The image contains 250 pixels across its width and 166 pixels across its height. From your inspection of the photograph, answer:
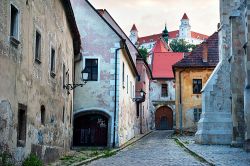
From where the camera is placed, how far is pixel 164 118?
2680 inches

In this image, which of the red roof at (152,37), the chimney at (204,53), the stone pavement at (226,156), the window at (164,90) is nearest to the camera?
the stone pavement at (226,156)

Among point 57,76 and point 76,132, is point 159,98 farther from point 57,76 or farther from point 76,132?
point 57,76

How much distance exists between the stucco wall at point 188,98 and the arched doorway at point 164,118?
74.4ft

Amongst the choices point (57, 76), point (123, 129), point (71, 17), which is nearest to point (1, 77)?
point (57, 76)

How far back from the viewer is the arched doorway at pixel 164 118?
2635 inches

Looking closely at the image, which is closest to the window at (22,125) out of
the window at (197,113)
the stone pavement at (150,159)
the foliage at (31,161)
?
the foliage at (31,161)

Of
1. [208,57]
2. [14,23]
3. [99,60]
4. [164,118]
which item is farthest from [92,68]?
[164,118]

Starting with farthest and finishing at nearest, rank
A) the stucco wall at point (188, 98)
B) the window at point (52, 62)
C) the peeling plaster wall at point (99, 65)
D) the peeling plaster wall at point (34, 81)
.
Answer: the stucco wall at point (188, 98)
the peeling plaster wall at point (99, 65)
the window at point (52, 62)
the peeling plaster wall at point (34, 81)

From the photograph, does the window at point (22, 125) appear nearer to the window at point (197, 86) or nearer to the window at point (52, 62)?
the window at point (52, 62)

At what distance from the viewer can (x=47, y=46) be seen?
1535cm

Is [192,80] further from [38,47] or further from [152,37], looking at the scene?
[152,37]

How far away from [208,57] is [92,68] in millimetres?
18886

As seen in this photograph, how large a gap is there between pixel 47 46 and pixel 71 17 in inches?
181

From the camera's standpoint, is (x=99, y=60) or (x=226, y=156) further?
(x=99, y=60)
